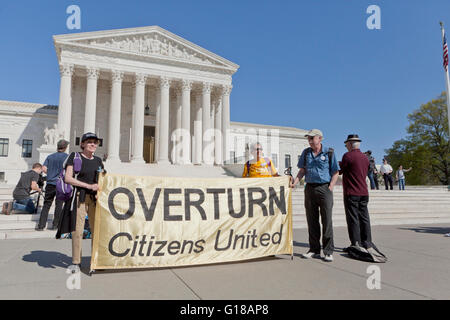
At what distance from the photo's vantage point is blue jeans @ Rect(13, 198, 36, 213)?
335 inches

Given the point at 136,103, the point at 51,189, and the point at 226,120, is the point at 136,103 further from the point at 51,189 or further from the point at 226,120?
the point at 51,189

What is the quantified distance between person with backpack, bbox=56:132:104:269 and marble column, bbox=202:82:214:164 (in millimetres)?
27619

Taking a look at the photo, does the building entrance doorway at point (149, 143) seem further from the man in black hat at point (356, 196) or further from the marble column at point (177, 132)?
the man in black hat at point (356, 196)

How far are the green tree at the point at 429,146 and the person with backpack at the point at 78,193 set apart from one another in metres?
43.3

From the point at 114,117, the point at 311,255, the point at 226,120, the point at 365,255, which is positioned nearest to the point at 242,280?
the point at 311,255

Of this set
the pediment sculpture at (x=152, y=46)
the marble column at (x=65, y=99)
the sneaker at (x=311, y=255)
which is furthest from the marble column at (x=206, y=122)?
the sneaker at (x=311, y=255)

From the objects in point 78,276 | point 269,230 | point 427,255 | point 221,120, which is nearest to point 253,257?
point 269,230

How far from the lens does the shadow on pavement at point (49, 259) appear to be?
14.9 ft

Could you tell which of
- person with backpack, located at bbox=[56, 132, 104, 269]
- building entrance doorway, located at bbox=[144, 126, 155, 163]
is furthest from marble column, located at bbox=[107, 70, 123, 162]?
person with backpack, located at bbox=[56, 132, 104, 269]

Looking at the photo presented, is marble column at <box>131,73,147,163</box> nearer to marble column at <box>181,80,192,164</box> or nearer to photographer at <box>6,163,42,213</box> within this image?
marble column at <box>181,80,192,164</box>

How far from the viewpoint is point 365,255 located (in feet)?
16.0

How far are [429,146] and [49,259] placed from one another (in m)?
44.6
